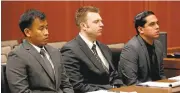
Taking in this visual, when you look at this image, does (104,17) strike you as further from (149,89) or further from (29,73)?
(29,73)

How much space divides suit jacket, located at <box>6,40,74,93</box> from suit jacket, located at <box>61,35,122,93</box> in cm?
33

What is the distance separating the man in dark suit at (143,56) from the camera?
12.1ft

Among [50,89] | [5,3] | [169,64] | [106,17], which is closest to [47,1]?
[5,3]

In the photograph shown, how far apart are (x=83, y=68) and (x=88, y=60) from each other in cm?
8

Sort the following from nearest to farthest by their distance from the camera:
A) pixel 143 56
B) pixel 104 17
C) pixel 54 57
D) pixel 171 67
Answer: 1. pixel 54 57
2. pixel 143 56
3. pixel 171 67
4. pixel 104 17

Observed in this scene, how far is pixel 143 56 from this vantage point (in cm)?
380

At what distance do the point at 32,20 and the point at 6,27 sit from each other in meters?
3.20

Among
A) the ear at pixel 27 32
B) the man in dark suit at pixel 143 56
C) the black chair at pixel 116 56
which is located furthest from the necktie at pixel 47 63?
the black chair at pixel 116 56

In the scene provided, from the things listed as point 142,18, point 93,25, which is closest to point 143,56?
point 142,18

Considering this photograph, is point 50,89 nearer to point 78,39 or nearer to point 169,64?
point 78,39

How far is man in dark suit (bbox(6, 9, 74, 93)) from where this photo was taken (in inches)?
113

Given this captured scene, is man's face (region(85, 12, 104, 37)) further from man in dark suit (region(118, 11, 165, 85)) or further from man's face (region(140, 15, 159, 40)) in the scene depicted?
man's face (region(140, 15, 159, 40))

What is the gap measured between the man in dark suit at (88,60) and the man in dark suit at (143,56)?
0.40 ft

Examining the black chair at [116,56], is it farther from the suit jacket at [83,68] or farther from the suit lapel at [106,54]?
the suit jacket at [83,68]
